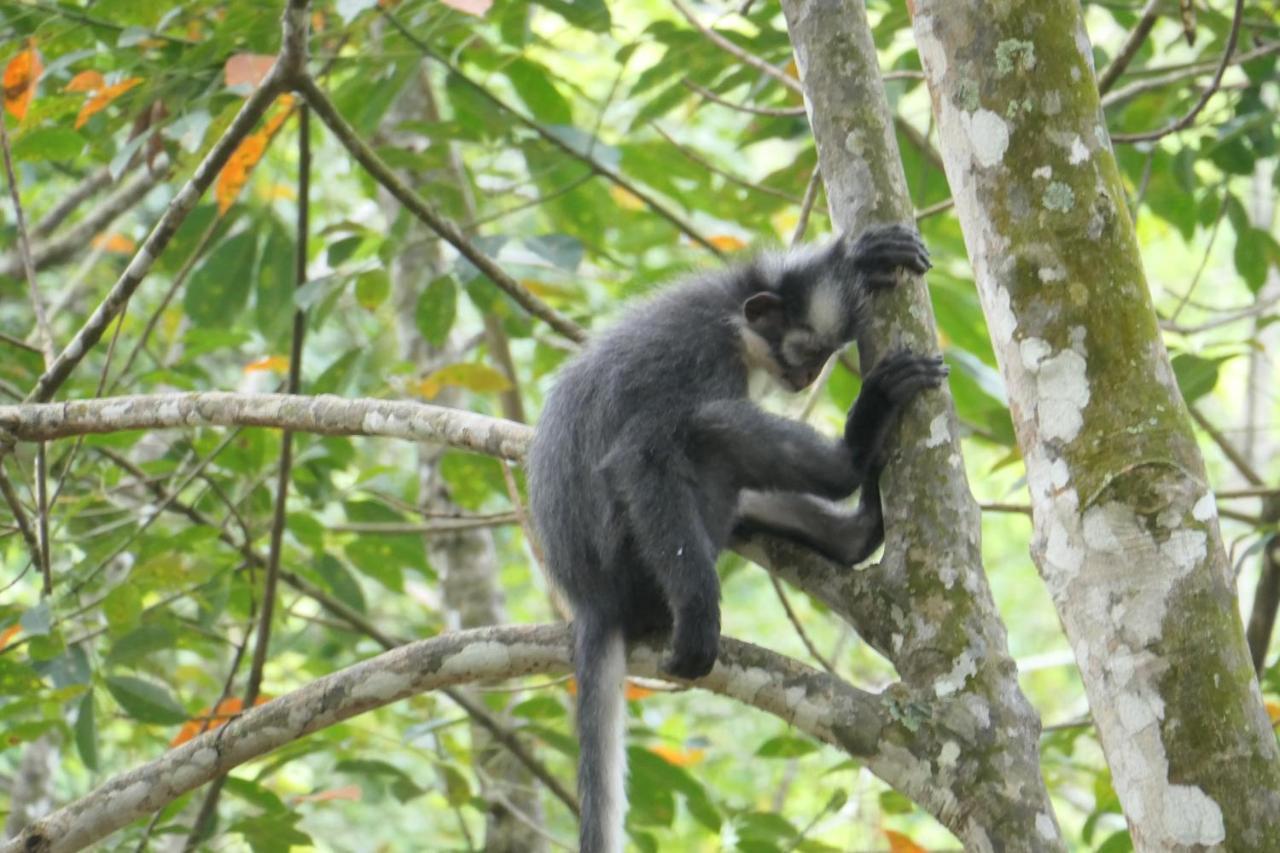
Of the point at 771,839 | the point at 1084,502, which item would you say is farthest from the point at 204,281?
the point at 1084,502

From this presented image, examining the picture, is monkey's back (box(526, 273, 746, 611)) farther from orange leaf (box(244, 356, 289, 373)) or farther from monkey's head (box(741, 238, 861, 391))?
orange leaf (box(244, 356, 289, 373))

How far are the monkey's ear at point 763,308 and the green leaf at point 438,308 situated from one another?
957 millimetres

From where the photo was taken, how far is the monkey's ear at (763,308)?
343 cm

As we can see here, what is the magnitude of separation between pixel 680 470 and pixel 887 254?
790 millimetres

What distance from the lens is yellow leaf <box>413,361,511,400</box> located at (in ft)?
12.8

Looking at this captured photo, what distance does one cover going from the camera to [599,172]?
12.7 feet

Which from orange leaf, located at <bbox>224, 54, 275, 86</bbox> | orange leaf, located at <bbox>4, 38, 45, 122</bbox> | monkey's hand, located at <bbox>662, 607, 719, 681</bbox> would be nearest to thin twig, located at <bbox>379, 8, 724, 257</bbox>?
orange leaf, located at <bbox>224, 54, 275, 86</bbox>

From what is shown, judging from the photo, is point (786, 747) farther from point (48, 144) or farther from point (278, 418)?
point (48, 144)

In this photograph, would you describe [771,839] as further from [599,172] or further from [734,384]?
[599,172]

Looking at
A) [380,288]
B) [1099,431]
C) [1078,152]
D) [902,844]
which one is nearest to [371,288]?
[380,288]

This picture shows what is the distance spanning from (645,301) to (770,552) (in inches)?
43.0

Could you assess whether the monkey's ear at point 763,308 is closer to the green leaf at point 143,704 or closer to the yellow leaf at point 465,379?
the yellow leaf at point 465,379

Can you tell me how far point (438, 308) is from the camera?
13.1ft

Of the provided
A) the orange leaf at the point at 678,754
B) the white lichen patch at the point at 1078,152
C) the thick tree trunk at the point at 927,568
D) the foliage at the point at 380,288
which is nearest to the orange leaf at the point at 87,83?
the foliage at the point at 380,288
